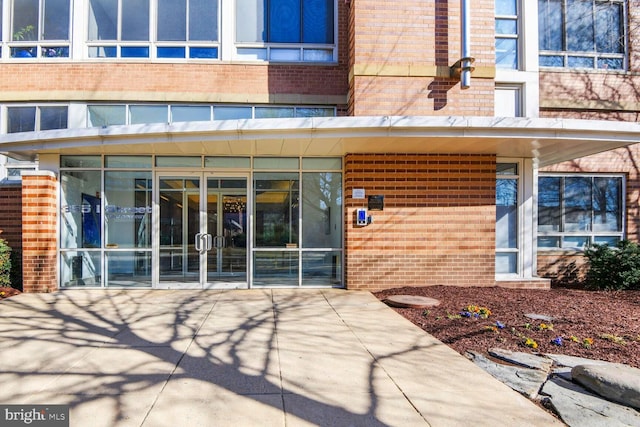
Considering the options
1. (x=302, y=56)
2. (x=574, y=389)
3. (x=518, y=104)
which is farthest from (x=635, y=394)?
(x=302, y=56)

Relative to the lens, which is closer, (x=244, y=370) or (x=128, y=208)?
(x=244, y=370)

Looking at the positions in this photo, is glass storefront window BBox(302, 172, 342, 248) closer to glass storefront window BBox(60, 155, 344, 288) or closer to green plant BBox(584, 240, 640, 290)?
glass storefront window BBox(60, 155, 344, 288)

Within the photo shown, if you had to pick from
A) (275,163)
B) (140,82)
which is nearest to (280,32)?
(275,163)

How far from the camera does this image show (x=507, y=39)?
9.91 meters

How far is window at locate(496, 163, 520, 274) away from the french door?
5.85 meters

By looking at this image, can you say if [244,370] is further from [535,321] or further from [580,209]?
[580,209]

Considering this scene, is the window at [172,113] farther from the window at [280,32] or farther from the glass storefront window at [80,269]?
the glass storefront window at [80,269]

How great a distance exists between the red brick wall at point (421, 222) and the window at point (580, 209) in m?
3.16

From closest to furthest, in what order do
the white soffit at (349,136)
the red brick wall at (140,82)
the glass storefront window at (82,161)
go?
the white soffit at (349,136) → the glass storefront window at (82,161) → the red brick wall at (140,82)

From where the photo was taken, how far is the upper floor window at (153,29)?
31.3ft

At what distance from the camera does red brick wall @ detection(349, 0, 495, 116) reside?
8.45 metres

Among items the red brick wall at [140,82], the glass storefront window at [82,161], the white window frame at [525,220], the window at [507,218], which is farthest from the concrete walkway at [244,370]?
the red brick wall at [140,82]

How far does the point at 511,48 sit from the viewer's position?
9.94 metres

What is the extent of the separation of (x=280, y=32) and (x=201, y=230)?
5235 millimetres
